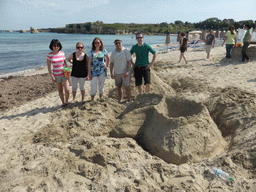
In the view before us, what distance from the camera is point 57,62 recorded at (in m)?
4.24

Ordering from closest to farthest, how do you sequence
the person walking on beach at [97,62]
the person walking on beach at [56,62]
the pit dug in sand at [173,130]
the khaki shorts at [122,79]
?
the pit dug in sand at [173,130] → the person walking on beach at [56,62] → the person walking on beach at [97,62] → the khaki shorts at [122,79]

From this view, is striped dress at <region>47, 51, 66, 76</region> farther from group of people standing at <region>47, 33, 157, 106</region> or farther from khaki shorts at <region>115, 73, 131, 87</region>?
khaki shorts at <region>115, 73, 131, 87</region>

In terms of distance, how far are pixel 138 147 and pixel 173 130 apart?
572 millimetres

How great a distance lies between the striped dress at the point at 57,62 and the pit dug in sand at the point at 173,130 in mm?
2086

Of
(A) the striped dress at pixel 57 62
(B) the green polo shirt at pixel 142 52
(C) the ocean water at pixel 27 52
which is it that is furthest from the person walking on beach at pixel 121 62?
(C) the ocean water at pixel 27 52

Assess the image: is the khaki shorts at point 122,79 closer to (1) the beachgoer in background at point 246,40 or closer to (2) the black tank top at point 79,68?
(2) the black tank top at point 79,68

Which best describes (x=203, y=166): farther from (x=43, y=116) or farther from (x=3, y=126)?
(x=3, y=126)

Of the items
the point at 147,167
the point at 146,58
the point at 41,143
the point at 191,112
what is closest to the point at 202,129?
the point at 191,112

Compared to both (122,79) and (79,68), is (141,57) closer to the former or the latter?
(122,79)

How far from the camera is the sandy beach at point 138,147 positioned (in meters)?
2.09

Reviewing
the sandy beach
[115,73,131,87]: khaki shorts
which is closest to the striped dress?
the sandy beach

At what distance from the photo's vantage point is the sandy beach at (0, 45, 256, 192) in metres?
2.09

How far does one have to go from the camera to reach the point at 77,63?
4.39 metres

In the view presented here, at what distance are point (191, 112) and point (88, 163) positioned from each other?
1.90m
